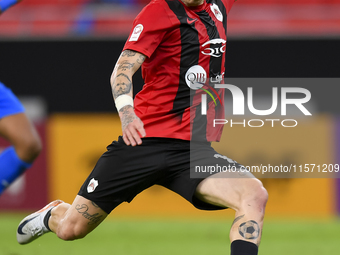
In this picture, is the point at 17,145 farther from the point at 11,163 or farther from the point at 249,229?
the point at 249,229

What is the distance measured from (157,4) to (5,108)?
174cm

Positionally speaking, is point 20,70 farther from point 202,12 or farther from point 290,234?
point 202,12

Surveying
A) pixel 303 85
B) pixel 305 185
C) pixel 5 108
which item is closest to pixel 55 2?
pixel 303 85

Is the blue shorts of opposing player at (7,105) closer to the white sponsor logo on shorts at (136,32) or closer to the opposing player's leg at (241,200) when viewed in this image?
the white sponsor logo on shorts at (136,32)

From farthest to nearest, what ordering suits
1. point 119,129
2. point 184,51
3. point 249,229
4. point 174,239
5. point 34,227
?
point 119,129
point 174,239
point 34,227
point 184,51
point 249,229

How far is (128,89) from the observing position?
3.78 metres

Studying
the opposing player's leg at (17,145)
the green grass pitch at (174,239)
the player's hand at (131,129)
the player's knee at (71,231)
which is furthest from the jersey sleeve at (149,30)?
the green grass pitch at (174,239)

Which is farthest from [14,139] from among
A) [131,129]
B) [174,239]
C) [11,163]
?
[174,239]

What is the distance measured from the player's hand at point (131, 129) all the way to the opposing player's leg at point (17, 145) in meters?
1.66

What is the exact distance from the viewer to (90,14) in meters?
10.4

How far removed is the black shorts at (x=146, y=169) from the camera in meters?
4.04

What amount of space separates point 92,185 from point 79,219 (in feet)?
0.91

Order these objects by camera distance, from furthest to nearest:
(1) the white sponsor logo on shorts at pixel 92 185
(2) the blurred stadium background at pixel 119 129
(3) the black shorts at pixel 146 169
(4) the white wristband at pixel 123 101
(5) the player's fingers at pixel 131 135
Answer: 1. (2) the blurred stadium background at pixel 119 129
2. (1) the white sponsor logo on shorts at pixel 92 185
3. (3) the black shorts at pixel 146 169
4. (4) the white wristband at pixel 123 101
5. (5) the player's fingers at pixel 131 135

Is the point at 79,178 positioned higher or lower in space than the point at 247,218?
higher
